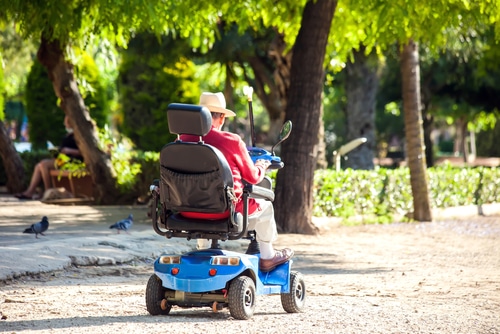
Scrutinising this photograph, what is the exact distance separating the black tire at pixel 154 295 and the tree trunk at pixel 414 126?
36.7 feet

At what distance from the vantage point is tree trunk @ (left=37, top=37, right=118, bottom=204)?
709 inches

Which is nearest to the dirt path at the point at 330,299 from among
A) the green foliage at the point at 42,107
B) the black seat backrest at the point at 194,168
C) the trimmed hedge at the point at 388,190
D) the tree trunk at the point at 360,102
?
the black seat backrest at the point at 194,168

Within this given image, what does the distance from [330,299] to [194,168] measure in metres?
2.01

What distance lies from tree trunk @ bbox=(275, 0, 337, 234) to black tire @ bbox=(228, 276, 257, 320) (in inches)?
298

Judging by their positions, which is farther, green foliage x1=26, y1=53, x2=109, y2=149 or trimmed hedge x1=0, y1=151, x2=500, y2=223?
green foliage x1=26, y1=53, x2=109, y2=149

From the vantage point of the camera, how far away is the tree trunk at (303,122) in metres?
15.0

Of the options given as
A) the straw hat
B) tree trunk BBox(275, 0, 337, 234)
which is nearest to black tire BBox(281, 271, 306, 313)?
the straw hat

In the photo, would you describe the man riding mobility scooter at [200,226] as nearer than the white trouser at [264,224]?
Yes

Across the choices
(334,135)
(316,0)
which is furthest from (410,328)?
(334,135)

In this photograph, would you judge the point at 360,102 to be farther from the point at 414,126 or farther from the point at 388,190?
the point at 414,126

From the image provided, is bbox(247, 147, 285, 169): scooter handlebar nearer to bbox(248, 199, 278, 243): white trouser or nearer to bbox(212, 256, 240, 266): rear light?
bbox(248, 199, 278, 243): white trouser

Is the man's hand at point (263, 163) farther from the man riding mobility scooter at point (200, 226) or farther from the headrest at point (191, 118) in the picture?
the headrest at point (191, 118)

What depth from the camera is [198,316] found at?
7.69 metres

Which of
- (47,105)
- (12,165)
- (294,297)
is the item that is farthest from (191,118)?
(47,105)
